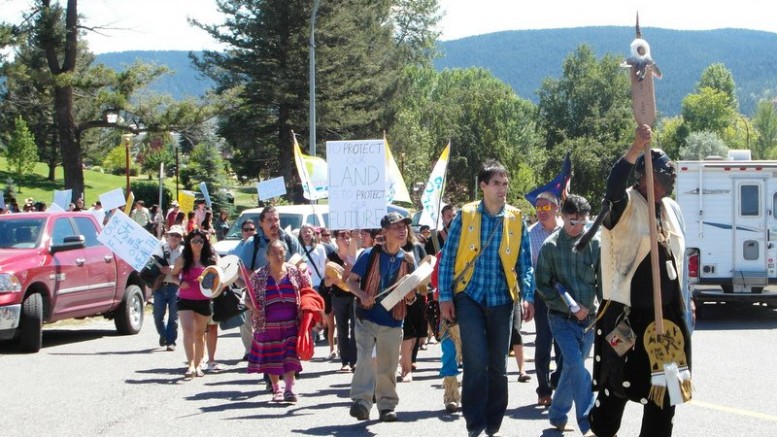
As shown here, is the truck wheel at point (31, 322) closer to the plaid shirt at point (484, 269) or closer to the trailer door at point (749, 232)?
the plaid shirt at point (484, 269)

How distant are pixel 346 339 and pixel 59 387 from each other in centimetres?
Answer: 313

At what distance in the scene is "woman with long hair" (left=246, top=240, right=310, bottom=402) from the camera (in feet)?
33.6

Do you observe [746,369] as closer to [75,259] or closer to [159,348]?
[159,348]

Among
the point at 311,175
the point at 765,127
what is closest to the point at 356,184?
the point at 311,175

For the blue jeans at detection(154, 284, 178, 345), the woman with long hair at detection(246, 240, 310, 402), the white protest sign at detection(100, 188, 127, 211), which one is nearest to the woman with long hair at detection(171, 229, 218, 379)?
the woman with long hair at detection(246, 240, 310, 402)

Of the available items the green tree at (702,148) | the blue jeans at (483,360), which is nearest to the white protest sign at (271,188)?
the blue jeans at (483,360)

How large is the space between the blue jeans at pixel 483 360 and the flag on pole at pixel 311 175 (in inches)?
364

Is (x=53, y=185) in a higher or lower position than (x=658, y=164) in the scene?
higher

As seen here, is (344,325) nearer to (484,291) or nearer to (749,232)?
(484,291)

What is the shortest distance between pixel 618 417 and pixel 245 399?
5.05 m

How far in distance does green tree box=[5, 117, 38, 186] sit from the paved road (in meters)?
51.3

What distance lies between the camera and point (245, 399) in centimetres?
1067

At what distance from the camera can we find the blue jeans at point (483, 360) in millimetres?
7824

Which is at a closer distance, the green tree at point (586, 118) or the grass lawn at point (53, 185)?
the grass lawn at point (53, 185)
